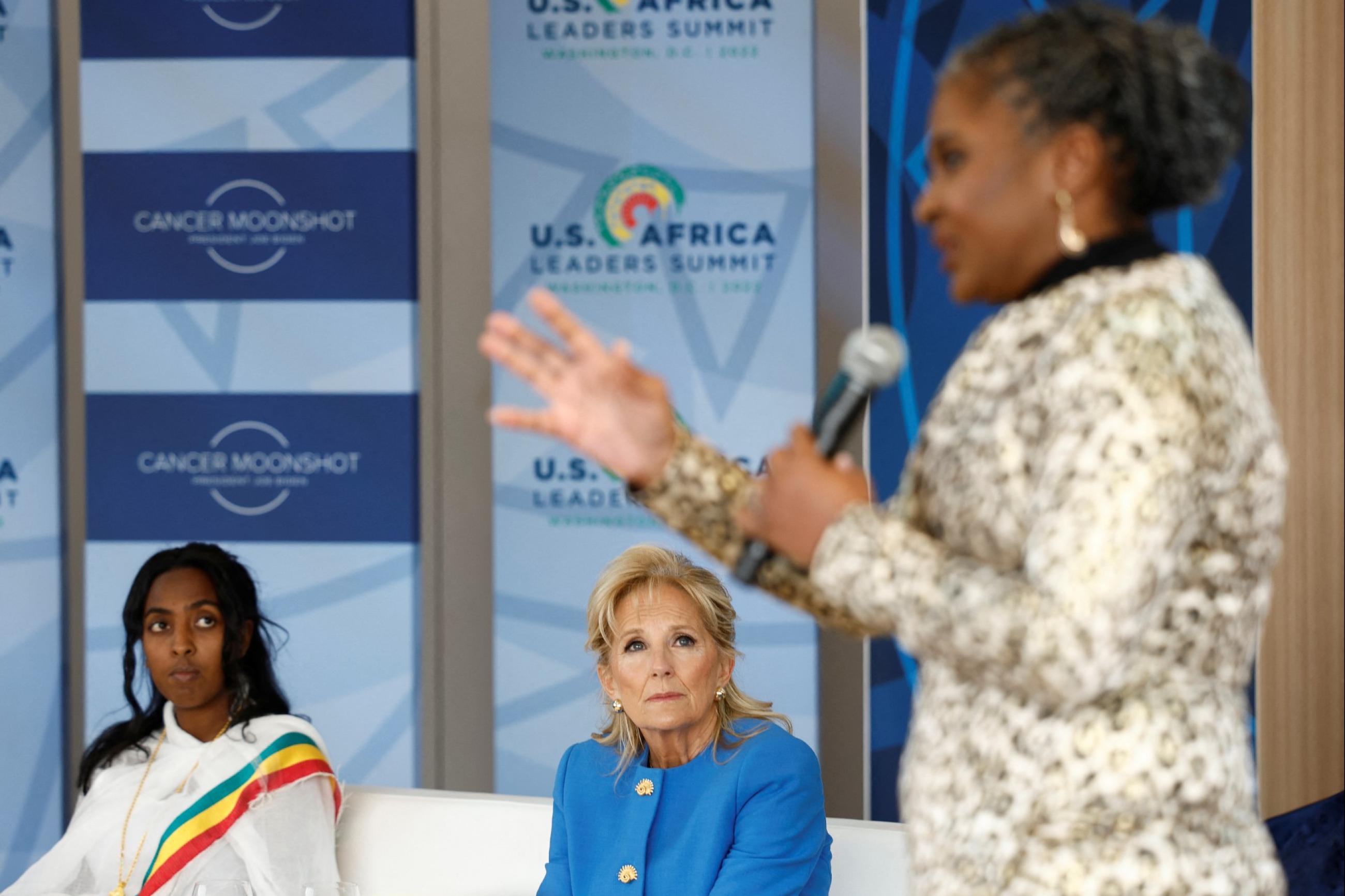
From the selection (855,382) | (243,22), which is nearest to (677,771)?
(855,382)

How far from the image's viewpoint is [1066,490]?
0.96 metres

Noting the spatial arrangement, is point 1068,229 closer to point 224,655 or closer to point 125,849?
point 224,655

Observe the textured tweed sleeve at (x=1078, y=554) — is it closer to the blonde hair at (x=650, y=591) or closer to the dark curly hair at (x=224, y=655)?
the blonde hair at (x=650, y=591)

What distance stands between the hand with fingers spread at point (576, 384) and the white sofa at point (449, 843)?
1.80 m

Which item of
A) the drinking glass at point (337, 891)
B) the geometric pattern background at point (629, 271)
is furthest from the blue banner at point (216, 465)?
the drinking glass at point (337, 891)

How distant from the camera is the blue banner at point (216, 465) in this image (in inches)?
176

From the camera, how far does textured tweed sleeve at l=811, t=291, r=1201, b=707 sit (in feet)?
3.04

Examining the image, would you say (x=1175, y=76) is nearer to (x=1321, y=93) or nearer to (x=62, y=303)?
(x=1321, y=93)

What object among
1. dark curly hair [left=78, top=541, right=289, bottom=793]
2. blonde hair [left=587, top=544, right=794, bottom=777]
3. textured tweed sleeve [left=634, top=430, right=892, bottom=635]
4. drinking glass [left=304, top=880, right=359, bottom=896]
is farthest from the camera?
dark curly hair [left=78, top=541, right=289, bottom=793]

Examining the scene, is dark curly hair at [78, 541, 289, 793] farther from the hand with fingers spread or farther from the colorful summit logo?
the hand with fingers spread

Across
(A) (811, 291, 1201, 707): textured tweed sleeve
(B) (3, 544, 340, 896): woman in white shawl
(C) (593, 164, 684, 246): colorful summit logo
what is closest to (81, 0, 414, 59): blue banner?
(C) (593, 164, 684, 246): colorful summit logo

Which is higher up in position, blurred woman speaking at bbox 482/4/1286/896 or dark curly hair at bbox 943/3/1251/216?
dark curly hair at bbox 943/3/1251/216

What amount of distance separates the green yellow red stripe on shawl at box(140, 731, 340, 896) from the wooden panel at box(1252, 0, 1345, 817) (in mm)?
2634

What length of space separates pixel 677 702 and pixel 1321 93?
2.67 metres
